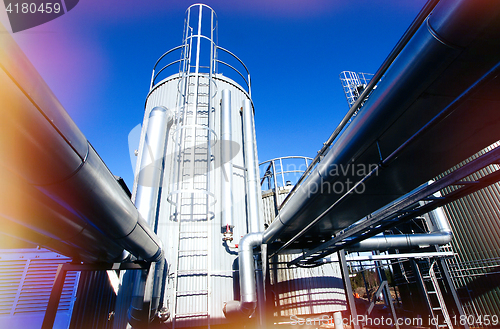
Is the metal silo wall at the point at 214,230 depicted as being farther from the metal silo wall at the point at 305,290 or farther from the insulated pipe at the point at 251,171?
the metal silo wall at the point at 305,290

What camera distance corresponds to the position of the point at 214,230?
31.1 ft

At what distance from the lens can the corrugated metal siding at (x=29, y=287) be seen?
24.2ft

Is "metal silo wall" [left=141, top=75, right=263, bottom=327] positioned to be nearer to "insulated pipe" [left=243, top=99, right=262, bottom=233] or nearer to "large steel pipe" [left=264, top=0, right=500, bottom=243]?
"insulated pipe" [left=243, top=99, right=262, bottom=233]

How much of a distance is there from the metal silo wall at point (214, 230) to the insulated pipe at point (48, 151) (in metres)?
5.34

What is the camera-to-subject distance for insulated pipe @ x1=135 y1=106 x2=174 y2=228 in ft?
26.4

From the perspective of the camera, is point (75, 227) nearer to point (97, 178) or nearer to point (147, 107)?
point (97, 178)

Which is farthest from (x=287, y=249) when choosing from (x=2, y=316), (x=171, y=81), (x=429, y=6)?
Result: (x=171, y=81)

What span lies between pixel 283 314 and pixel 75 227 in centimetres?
937

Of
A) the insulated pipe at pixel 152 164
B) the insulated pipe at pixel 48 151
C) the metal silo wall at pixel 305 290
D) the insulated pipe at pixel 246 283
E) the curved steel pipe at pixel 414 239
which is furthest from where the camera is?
the metal silo wall at pixel 305 290

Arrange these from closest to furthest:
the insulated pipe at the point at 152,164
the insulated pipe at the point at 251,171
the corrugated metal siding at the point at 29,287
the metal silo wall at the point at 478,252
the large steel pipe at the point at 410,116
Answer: the large steel pipe at the point at 410,116 → the corrugated metal siding at the point at 29,287 → the insulated pipe at the point at 152,164 → the insulated pipe at the point at 251,171 → the metal silo wall at the point at 478,252

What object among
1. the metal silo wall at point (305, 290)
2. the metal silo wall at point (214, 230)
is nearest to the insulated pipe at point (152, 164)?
the metal silo wall at point (214, 230)

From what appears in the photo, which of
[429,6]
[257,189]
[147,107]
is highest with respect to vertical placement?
[147,107]

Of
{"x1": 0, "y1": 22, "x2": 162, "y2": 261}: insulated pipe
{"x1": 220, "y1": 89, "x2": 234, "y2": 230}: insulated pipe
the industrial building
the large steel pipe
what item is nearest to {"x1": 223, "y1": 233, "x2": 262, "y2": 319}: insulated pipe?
the industrial building

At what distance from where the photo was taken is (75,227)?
161 inches
